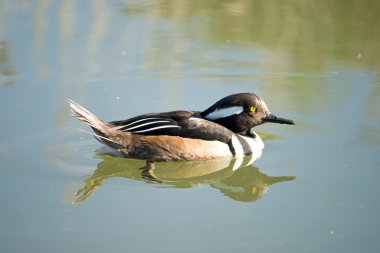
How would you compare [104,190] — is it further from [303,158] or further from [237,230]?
[303,158]

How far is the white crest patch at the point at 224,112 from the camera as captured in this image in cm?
905

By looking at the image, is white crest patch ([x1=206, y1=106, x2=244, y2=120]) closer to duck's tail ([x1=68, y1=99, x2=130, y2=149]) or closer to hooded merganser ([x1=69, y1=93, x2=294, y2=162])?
hooded merganser ([x1=69, y1=93, x2=294, y2=162])

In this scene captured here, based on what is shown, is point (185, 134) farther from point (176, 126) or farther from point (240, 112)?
point (240, 112)

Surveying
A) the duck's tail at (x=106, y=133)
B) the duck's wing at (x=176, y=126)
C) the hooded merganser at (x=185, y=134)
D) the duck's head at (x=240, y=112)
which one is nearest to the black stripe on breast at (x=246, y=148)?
the hooded merganser at (x=185, y=134)

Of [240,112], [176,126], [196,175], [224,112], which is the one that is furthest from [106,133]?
[240,112]

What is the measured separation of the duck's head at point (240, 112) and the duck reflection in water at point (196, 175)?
476 millimetres

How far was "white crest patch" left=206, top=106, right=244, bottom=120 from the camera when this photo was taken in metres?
9.05

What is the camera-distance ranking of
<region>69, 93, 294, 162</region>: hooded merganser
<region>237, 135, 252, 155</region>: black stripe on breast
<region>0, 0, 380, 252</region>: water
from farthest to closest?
1. <region>237, 135, 252, 155</region>: black stripe on breast
2. <region>69, 93, 294, 162</region>: hooded merganser
3. <region>0, 0, 380, 252</region>: water

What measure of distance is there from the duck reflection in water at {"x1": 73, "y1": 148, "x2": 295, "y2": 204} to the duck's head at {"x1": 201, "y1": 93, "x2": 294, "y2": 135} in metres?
0.48

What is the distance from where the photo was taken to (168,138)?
8.84m

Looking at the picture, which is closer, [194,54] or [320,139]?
[320,139]

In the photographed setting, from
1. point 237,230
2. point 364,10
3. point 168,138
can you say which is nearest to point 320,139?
point 168,138

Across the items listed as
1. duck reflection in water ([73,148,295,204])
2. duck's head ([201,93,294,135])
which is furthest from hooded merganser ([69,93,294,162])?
duck reflection in water ([73,148,295,204])

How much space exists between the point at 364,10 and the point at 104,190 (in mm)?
8015
